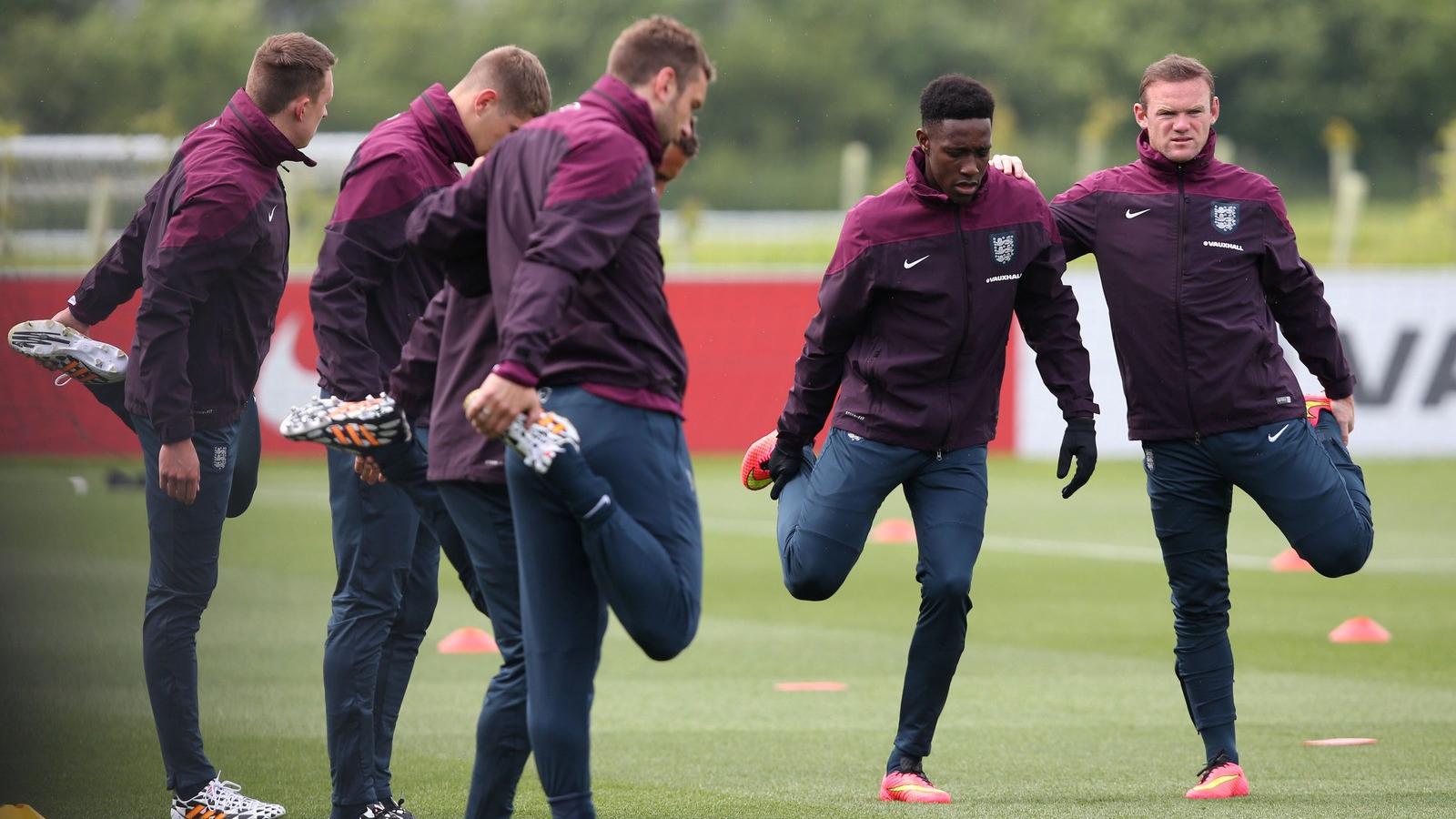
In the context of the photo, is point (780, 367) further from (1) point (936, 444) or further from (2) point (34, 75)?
(2) point (34, 75)

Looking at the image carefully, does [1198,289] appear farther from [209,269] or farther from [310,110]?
[209,269]

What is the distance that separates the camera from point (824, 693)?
26.8 feet

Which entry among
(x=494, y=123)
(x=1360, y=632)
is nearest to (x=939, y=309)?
(x=494, y=123)

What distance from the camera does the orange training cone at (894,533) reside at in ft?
45.5

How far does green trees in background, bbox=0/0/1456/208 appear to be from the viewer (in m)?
37.6

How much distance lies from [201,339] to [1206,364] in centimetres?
299

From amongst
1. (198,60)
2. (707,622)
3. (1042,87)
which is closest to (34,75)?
(198,60)

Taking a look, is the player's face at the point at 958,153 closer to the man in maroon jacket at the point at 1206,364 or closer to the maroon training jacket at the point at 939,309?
the maroon training jacket at the point at 939,309

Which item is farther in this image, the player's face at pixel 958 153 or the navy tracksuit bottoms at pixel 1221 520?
the navy tracksuit bottoms at pixel 1221 520

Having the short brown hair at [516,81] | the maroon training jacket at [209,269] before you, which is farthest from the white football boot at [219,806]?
the short brown hair at [516,81]

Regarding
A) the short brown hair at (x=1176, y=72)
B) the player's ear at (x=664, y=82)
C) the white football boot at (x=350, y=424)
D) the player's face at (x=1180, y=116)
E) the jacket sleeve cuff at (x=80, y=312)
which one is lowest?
the white football boot at (x=350, y=424)

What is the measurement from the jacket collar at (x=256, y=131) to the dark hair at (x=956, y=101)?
71.7 inches

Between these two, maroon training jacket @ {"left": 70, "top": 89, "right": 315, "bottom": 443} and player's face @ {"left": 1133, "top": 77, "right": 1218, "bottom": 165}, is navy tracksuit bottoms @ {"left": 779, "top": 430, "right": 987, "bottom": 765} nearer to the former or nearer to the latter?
player's face @ {"left": 1133, "top": 77, "right": 1218, "bottom": 165}

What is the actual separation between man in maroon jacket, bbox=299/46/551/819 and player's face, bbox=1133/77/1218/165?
1974mm
